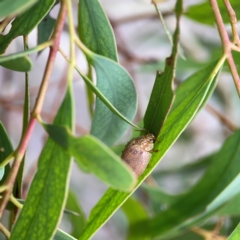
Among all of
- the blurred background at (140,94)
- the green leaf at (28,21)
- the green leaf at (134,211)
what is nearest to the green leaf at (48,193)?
the green leaf at (28,21)

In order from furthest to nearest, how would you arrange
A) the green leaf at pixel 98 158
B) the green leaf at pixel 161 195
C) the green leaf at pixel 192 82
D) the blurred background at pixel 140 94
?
the blurred background at pixel 140 94 < the green leaf at pixel 161 195 < the green leaf at pixel 192 82 < the green leaf at pixel 98 158

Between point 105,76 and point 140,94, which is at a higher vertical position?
point 105,76

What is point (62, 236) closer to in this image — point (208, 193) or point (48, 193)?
point (48, 193)

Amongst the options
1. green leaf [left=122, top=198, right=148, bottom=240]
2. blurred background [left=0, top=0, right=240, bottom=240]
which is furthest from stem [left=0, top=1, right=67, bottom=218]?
blurred background [left=0, top=0, right=240, bottom=240]

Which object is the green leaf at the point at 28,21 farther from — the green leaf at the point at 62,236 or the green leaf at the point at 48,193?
the green leaf at the point at 62,236

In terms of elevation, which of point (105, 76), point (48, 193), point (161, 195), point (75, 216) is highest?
point (105, 76)

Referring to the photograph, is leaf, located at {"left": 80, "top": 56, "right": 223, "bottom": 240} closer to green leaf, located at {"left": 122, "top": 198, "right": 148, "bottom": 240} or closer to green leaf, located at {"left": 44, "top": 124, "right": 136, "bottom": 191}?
green leaf, located at {"left": 44, "top": 124, "right": 136, "bottom": 191}

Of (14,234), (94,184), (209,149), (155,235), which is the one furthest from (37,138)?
(14,234)

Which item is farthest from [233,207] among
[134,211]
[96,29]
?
[96,29]
